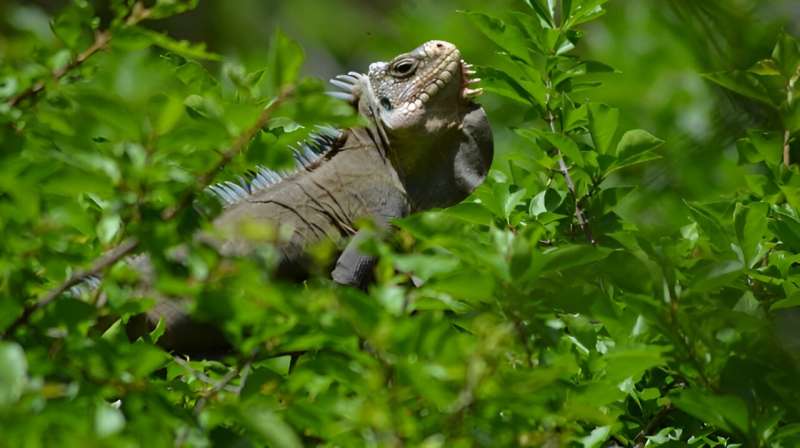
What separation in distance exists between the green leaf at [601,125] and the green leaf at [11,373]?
1.68 meters

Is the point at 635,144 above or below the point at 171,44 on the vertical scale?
below

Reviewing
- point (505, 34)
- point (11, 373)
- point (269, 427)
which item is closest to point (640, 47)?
point (505, 34)

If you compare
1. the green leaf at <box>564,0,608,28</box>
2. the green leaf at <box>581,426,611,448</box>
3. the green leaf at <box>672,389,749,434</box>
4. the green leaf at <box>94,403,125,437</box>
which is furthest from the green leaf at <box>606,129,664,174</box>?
the green leaf at <box>94,403,125,437</box>

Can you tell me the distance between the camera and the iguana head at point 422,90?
159 inches

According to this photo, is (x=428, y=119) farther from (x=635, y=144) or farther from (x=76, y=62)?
(x=76, y=62)

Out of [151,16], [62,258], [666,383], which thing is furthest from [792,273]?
[62,258]

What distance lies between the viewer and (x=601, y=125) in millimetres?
2811

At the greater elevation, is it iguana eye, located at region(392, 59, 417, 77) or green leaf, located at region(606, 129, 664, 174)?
green leaf, located at region(606, 129, 664, 174)

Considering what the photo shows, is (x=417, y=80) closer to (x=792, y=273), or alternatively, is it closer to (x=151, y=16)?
(x=792, y=273)

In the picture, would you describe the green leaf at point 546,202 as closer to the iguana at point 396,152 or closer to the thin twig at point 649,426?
the thin twig at point 649,426

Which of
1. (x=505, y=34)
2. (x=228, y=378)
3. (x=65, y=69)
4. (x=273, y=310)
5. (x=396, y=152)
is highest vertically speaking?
(x=65, y=69)

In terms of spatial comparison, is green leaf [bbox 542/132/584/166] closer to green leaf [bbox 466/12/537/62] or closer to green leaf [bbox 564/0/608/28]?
green leaf [bbox 466/12/537/62]

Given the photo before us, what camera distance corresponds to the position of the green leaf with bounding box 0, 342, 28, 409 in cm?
132

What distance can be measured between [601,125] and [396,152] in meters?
1.34
